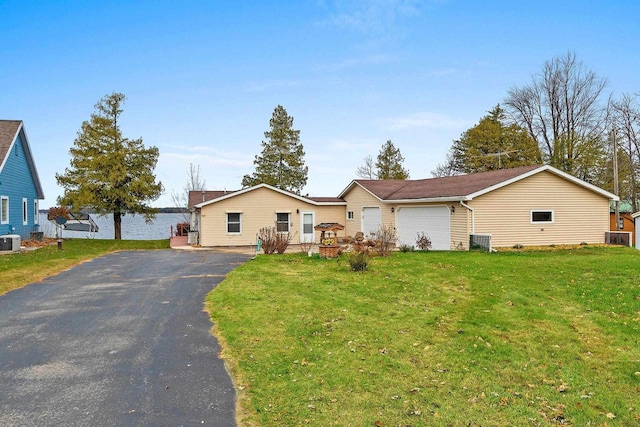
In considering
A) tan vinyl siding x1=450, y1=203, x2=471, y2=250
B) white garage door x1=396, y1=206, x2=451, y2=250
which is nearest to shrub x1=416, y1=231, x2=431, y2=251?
white garage door x1=396, y1=206, x2=451, y2=250

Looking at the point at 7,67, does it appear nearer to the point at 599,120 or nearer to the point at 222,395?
the point at 222,395

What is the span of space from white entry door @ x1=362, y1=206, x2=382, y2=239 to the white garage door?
5.18ft

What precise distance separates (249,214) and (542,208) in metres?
15.1

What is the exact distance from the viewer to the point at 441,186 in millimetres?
21609

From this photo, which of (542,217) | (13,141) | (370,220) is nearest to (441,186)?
(370,220)

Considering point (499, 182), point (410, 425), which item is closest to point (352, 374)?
point (410, 425)

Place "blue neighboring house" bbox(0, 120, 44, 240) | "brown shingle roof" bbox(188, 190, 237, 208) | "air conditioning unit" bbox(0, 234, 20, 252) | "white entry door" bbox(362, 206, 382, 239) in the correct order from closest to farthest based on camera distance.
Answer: "air conditioning unit" bbox(0, 234, 20, 252)
"blue neighboring house" bbox(0, 120, 44, 240)
"white entry door" bbox(362, 206, 382, 239)
"brown shingle roof" bbox(188, 190, 237, 208)

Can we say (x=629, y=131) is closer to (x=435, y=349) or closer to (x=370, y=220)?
(x=370, y=220)

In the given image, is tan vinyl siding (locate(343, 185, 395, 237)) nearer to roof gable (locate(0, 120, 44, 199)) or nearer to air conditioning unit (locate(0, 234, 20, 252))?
air conditioning unit (locate(0, 234, 20, 252))

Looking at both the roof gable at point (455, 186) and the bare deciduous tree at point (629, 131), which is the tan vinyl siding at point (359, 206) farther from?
the bare deciduous tree at point (629, 131)

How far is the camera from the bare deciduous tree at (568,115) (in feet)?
108

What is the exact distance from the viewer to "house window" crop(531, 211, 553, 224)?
1875 centimetres

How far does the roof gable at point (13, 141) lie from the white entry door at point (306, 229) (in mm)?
15178

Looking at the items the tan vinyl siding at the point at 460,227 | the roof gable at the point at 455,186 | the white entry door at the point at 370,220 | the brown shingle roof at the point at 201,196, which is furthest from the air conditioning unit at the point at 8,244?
the tan vinyl siding at the point at 460,227
